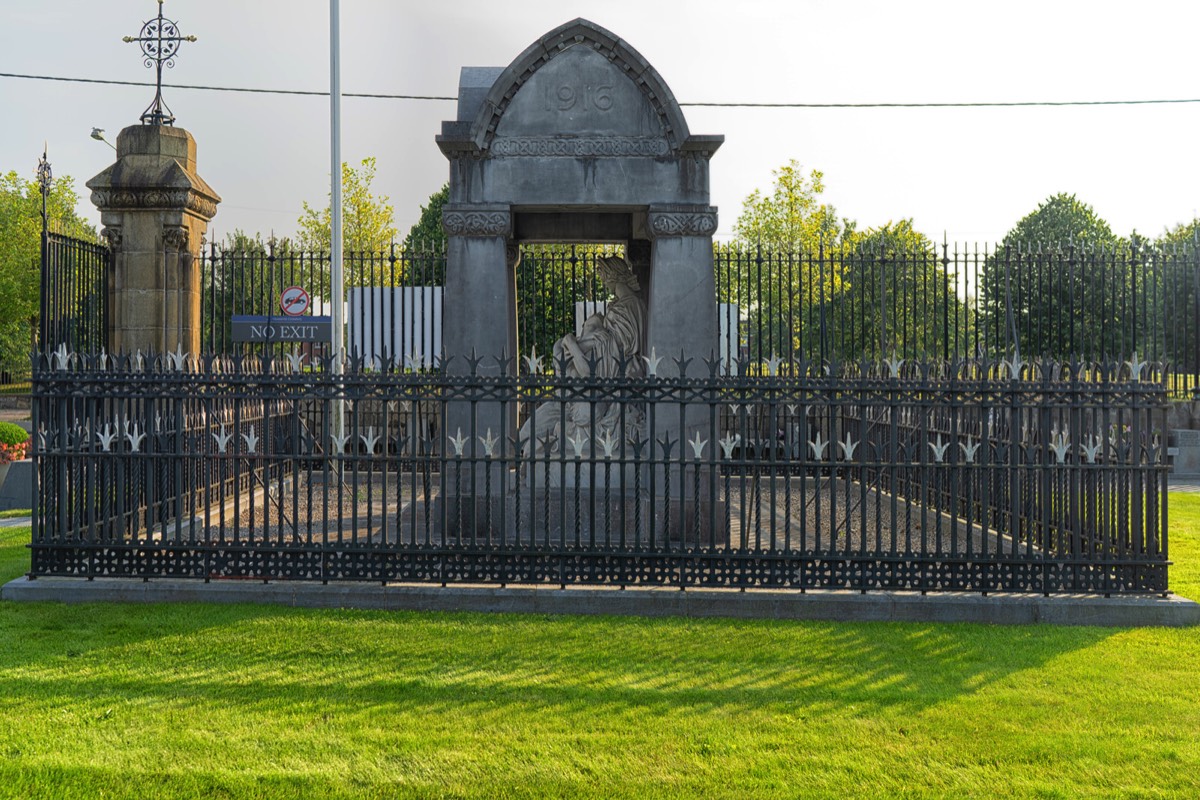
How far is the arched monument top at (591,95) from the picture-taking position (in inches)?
338

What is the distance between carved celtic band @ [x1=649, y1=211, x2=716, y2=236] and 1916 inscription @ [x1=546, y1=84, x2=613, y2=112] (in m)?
1.12

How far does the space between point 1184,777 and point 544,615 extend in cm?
400

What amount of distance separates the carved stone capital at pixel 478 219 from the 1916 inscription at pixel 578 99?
1.08 meters

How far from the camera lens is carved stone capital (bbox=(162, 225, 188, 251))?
472 inches

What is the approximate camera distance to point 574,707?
509 centimetres

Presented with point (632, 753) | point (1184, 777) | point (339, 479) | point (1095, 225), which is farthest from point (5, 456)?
point (1095, 225)

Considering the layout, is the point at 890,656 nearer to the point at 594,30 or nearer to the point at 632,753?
the point at 632,753

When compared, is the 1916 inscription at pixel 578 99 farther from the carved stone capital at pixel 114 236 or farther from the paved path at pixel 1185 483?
the paved path at pixel 1185 483

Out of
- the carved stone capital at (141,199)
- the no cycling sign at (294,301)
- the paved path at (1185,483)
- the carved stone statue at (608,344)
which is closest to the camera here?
the carved stone statue at (608,344)

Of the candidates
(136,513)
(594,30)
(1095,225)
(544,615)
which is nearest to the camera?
A: (544,615)

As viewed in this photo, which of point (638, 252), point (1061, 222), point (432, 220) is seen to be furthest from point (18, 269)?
point (1061, 222)

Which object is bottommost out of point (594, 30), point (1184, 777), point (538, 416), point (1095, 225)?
point (1184, 777)

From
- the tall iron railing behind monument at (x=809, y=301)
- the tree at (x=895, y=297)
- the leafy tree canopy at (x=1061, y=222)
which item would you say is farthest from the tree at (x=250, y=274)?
the leafy tree canopy at (x=1061, y=222)

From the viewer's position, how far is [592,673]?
5.64 metres
